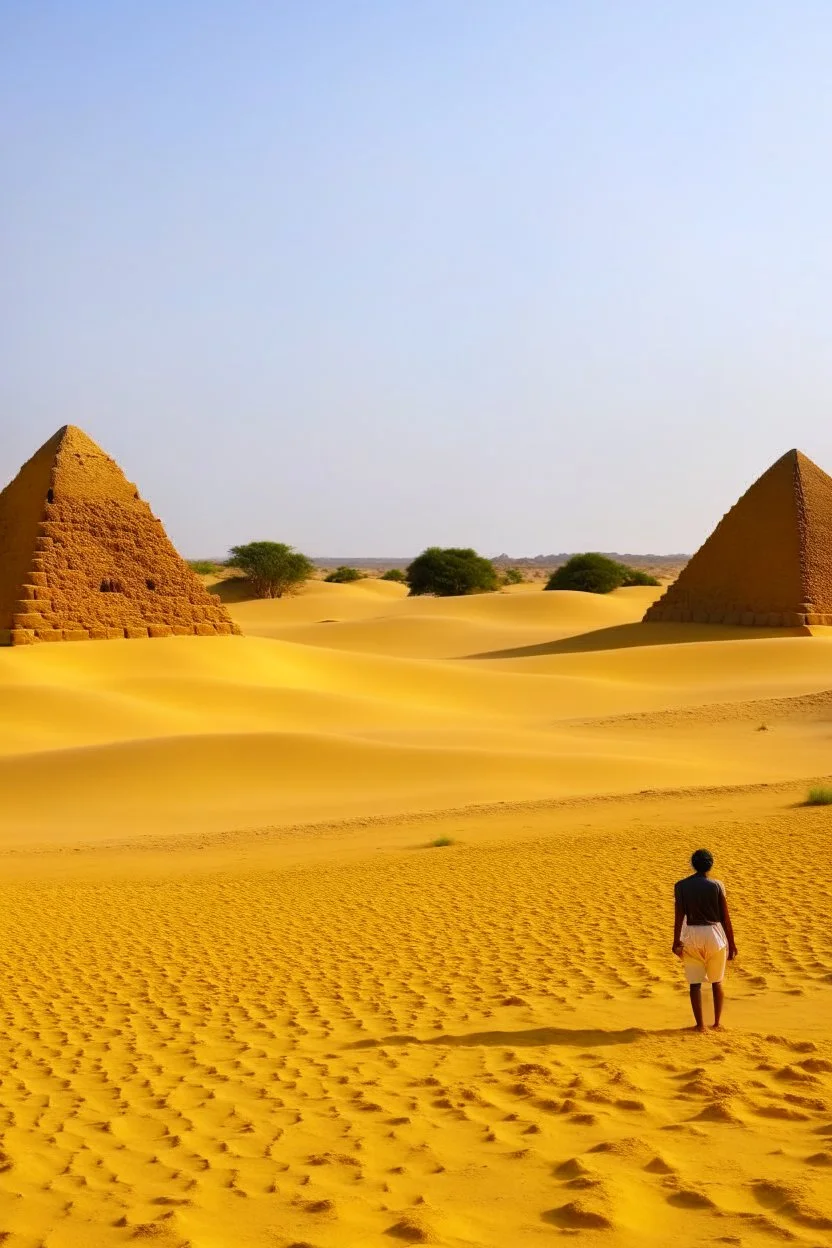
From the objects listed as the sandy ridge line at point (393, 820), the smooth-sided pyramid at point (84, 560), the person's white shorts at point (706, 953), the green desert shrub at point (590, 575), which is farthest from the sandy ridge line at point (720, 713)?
the green desert shrub at point (590, 575)

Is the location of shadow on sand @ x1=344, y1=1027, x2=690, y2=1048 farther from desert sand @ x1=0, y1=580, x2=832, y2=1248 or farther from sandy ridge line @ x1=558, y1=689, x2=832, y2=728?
sandy ridge line @ x1=558, y1=689, x2=832, y2=728

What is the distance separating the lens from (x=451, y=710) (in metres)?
24.9

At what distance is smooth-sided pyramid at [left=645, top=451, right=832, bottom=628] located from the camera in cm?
3334

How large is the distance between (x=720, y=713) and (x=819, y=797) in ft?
31.0

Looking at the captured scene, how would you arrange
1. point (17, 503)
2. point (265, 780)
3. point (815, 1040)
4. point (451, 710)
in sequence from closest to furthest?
point (815, 1040) < point (265, 780) < point (451, 710) < point (17, 503)

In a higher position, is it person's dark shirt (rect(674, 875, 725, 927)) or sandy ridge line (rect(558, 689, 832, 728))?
person's dark shirt (rect(674, 875, 725, 927))

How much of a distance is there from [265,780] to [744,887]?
29.5 ft

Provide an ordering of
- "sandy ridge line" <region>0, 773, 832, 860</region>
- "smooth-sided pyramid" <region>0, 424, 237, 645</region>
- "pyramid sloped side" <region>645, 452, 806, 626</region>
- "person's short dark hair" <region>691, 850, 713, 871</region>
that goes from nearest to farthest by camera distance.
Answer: "person's short dark hair" <region>691, 850, 713, 871</region>, "sandy ridge line" <region>0, 773, 832, 860</region>, "smooth-sided pyramid" <region>0, 424, 237, 645</region>, "pyramid sloped side" <region>645, 452, 806, 626</region>

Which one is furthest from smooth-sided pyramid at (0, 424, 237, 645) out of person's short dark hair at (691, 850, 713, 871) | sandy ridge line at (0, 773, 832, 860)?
person's short dark hair at (691, 850, 713, 871)

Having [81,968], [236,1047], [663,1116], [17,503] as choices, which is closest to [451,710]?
[17,503]

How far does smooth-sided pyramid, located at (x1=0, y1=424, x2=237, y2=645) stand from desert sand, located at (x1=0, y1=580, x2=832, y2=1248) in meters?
2.18

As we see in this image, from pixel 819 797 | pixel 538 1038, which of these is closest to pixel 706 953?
pixel 538 1038

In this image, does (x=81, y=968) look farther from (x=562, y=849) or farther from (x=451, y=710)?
(x=451, y=710)

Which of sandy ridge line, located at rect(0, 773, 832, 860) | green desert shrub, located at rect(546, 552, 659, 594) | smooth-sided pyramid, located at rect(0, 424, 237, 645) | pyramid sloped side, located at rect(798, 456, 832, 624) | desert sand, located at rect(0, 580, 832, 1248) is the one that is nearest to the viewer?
desert sand, located at rect(0, 580, 832, 1248)
